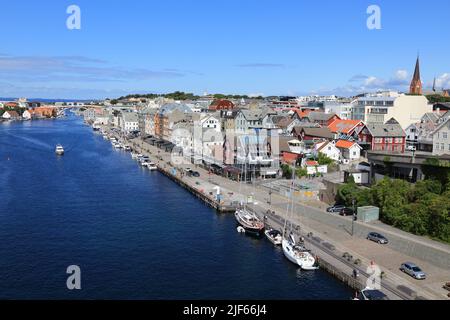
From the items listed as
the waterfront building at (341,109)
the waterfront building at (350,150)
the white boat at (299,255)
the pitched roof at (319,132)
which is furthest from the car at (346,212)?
the waterfront building at (341,109)

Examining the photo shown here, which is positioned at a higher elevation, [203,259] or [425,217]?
[425,217]

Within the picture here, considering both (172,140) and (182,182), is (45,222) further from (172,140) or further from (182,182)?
(172,140)

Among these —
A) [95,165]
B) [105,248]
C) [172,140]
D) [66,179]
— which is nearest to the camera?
[105,248]

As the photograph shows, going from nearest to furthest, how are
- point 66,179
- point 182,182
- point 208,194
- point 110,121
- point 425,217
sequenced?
point 425,217 < point 208,194 < point 182,182 < point 66,179 < point 110,121

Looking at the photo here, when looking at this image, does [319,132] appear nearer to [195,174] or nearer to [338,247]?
[195,174]

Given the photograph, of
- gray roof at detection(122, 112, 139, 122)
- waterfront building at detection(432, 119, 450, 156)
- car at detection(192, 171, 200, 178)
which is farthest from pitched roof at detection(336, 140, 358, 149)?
gray roof at detection(122, 112, 139, 122)
